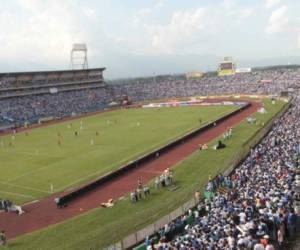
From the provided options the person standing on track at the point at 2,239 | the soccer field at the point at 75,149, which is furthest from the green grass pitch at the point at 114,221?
the soccer field at the point at 75,149

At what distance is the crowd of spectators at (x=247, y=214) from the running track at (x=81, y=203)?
8488 millimetres

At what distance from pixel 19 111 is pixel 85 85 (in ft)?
98.2

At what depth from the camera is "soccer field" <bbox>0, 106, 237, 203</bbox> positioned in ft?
117

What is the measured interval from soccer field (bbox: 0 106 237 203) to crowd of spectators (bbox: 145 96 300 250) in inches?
579

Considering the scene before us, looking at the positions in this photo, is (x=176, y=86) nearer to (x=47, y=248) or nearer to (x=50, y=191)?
(x=50, y=191)

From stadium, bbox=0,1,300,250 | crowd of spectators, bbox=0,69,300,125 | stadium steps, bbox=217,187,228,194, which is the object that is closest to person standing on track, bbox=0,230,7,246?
stadium, bbox=0,1,300,250

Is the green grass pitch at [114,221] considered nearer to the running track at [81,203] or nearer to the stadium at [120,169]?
the stadium at [120,169]

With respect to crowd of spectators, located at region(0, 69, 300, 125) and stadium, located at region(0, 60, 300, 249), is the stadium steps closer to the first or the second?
stadium, located at region(0, 60, 300, 249)

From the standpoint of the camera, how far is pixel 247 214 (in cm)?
1773

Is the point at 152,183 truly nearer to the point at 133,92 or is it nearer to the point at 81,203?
the point at 81,203

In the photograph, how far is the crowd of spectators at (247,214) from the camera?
51.2 feet

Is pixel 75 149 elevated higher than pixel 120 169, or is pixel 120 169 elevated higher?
pixel 120 169

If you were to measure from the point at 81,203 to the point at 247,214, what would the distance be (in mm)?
15351

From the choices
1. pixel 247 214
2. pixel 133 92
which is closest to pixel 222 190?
pixel 247 214
